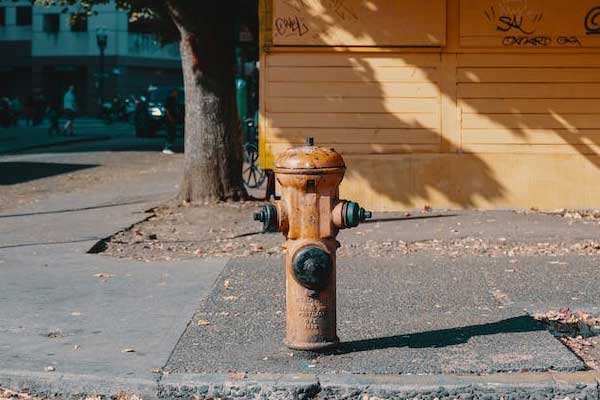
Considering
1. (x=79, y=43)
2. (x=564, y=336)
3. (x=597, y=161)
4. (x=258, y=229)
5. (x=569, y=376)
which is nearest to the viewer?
(x=569, y=376)

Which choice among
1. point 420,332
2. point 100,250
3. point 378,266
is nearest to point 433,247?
point 378,266

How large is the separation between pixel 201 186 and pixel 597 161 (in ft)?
16.7

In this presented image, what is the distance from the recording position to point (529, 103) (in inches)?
561

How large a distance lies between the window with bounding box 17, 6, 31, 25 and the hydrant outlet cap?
222 feet

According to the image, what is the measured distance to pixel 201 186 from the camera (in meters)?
14.7

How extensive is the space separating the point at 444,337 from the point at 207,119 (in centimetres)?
812

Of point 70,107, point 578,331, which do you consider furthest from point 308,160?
point 70,107

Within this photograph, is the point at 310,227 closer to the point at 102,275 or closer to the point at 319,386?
the point at 319,386

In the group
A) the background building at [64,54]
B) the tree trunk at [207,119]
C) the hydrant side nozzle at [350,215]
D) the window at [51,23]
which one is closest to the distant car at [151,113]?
the tree trunk at [207,119]

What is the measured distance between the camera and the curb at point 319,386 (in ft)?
19.1

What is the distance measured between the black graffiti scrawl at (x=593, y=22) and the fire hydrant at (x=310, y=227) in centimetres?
858

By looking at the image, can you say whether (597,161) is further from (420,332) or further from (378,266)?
(420,332)

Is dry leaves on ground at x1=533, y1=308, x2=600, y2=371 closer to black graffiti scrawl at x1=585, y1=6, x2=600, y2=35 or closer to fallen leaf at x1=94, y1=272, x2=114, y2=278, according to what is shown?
fallen leaf at x1=94, y1=272, x2=114, y2=278

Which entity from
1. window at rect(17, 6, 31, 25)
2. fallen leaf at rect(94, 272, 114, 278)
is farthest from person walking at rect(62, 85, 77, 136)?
window at rect(17, 6, 31, 25)
